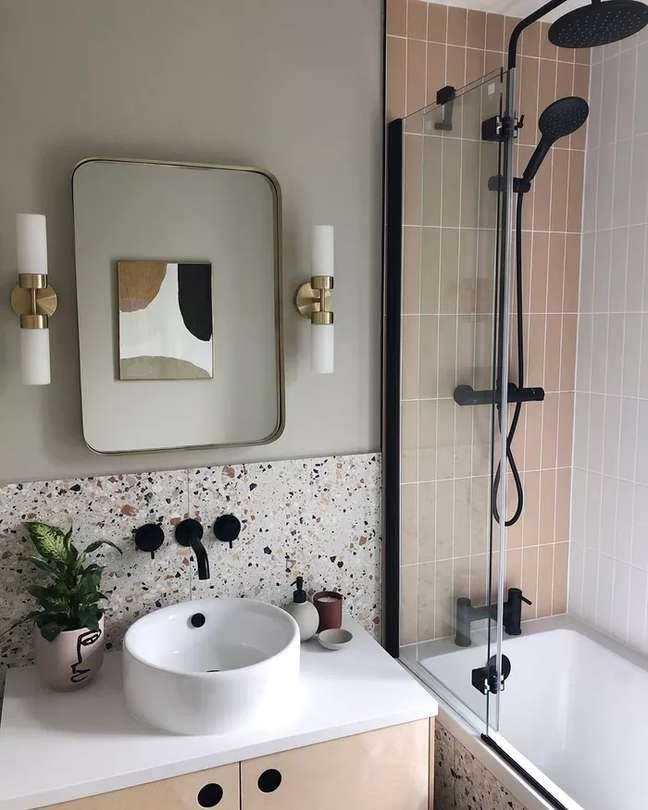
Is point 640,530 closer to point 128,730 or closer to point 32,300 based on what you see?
point 128,730

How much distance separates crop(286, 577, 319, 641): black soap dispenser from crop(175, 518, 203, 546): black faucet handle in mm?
304

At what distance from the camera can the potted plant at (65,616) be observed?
5.39 ft

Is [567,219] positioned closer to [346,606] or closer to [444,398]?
[444,398]

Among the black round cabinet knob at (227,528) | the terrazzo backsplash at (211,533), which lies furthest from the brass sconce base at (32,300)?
the black round cabinet knob at (227,528)

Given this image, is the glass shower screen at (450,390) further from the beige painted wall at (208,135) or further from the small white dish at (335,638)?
the small white dish at (335,638)

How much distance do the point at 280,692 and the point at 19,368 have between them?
3.10 feet

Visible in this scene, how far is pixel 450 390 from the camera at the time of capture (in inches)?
71.6

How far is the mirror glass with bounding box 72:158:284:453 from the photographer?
1.77m

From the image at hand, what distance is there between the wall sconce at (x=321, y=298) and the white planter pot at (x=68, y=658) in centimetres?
84

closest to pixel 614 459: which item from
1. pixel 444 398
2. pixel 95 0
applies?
pixel 444 398

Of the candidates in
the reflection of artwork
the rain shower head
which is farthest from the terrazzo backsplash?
the rain shower head

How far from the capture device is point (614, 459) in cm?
227

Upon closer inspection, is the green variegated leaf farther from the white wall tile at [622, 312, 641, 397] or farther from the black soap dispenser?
the white wall tile at [622, 312, 641, 397]

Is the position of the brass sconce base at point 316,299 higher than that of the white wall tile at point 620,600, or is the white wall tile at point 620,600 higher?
the brass sconce base at point 316,299
